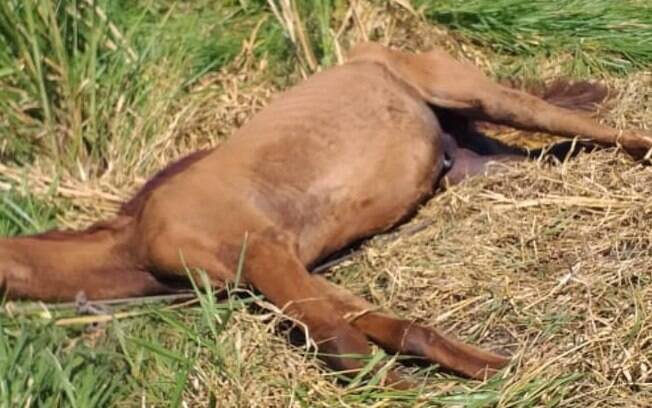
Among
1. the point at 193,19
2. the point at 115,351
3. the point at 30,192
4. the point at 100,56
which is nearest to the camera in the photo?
the point at 115,351

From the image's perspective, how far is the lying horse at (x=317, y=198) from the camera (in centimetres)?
378

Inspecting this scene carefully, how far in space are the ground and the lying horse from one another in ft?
0.26

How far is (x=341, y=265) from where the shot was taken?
168 inches

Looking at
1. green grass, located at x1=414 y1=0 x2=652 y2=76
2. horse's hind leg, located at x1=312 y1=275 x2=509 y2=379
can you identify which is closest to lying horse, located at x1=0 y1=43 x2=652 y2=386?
horse's hind leg, located at x1=312 y1=275 x2=509 y2=379

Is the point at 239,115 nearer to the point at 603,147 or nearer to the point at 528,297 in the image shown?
the point at 603,147

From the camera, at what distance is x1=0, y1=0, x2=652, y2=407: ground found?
3.45 m

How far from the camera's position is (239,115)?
5.37 m

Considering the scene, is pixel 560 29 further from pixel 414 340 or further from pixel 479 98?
pixel 414 340

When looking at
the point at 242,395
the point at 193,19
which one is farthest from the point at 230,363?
the point at 193,19

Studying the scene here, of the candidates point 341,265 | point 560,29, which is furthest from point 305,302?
point 560,29

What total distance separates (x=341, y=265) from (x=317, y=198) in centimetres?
21

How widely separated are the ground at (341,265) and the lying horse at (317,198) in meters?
0.08

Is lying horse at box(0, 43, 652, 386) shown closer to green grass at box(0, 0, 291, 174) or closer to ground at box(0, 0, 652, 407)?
ground at box(0, 0, 652, 407)

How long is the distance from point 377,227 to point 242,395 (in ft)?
3.47
